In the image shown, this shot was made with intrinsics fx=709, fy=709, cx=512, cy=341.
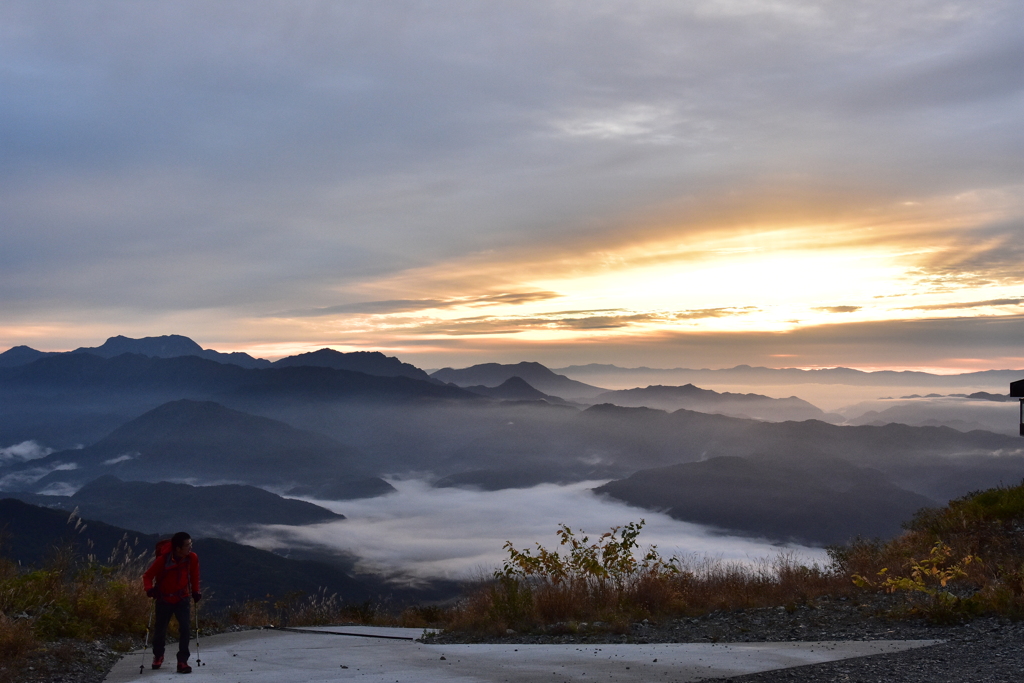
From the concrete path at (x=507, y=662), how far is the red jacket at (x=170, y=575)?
0.88m

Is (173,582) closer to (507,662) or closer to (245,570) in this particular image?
(507,662)

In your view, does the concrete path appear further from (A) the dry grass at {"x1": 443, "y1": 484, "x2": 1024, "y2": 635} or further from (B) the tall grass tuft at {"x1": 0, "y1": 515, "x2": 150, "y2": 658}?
(A) the dry grass at {"x1": 443, "y1": 484, "x2": 1024, "y2": 635}

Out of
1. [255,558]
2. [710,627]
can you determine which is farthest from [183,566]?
[255,558]

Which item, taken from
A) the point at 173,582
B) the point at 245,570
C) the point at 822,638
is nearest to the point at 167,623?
the point at 173,582

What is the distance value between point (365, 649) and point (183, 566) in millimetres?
2750

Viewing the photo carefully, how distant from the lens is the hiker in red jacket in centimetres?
901

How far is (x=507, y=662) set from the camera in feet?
26.8

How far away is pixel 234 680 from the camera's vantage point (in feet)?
24.8

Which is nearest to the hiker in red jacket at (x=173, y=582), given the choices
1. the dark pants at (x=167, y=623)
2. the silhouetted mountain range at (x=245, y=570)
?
the dark pants at (x=167, y=623)

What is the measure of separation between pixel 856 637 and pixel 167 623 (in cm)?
895

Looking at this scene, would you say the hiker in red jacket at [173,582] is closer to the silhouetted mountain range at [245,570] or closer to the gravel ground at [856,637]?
the gravel ground at [856,637]

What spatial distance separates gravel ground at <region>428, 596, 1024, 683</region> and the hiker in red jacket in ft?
14.9

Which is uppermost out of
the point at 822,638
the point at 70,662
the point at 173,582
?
the point at 173,582

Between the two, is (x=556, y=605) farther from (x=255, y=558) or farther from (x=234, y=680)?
(x=255, y=558)
